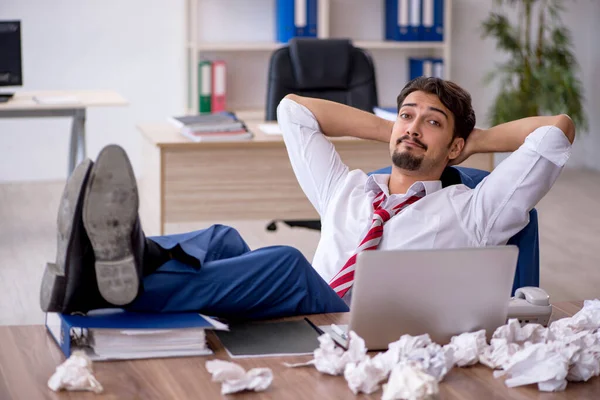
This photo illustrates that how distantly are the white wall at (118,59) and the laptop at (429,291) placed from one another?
453 cm

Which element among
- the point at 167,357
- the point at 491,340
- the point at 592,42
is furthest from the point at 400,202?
the point at 592,42

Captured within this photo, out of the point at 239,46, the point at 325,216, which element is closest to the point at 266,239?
the point at 239,46

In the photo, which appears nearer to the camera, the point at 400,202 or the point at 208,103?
the point at 400,202

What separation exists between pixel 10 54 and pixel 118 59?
56.0 inches

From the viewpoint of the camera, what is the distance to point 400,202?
2.34 metres

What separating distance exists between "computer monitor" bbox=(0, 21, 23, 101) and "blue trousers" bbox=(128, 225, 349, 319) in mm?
2941

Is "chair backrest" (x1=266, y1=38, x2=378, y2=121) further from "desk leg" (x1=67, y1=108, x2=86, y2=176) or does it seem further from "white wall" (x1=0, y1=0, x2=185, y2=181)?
"white wall" (x1=0, y1=0, x2=185, y2=181)

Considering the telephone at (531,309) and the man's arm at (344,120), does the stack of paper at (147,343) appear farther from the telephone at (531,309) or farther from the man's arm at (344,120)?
the man's arm at (344,120)

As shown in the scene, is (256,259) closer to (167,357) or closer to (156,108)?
(167,357)

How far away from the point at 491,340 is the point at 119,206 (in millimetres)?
655

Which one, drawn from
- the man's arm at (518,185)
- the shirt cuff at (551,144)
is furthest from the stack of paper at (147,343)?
the shirt cuff at (551,144)

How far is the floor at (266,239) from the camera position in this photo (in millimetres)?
3887

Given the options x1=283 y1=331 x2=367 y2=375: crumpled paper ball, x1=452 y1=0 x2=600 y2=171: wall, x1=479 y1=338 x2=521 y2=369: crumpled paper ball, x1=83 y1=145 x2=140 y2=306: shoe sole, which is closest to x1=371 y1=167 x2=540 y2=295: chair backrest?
x1=479 y1=338 x2=521 y2=369: crumpled paper ball

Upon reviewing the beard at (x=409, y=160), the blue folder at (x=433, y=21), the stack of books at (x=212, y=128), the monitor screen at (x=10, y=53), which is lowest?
the stack of books at (x=212, y=128)
